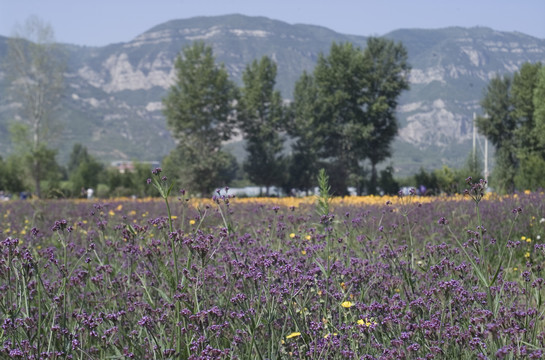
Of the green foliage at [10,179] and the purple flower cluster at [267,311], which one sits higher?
the purple flower cluster at [267,311]

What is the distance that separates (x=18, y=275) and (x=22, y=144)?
50789 millimetres

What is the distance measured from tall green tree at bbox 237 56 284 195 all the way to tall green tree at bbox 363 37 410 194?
862cm

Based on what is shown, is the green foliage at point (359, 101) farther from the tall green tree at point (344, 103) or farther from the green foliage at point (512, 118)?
the green foliage at point (512, 118)

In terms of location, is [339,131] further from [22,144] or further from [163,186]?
[163,186]

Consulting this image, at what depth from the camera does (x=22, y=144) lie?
49.8m

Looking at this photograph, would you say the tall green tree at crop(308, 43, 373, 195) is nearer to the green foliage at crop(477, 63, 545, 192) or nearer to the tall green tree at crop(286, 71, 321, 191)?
the tall green tree at crop(286, 71, 321, 191)

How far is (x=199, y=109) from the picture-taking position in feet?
153

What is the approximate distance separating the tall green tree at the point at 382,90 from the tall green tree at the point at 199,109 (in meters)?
10.8

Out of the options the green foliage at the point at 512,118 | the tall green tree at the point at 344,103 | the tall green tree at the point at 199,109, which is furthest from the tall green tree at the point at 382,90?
the tall green tree at the point at 199,109

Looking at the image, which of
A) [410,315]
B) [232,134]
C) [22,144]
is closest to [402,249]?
[410,315]

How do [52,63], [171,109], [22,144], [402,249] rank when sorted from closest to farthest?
[402,249] < [171,109] < [22,144] < [52,63]

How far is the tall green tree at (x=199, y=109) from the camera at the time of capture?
148 feet

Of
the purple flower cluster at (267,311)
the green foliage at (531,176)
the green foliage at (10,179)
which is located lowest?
the green foliage at (10,179)

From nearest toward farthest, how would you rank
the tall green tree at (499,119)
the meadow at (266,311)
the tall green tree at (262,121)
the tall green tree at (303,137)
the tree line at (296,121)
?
the meadow at (266,311) → the tree line at (296,121) → the tall green tree at (499,119) → the tall green tree at (303,137) → the tall green tree at (262,121)
